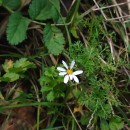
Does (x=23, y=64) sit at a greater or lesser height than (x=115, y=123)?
greater

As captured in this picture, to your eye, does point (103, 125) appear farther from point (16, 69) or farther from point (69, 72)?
point (16, 69)

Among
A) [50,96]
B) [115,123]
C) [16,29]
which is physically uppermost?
[16,29]

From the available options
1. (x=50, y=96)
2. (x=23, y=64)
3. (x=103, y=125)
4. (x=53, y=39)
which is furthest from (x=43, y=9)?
(x=103, y=125)

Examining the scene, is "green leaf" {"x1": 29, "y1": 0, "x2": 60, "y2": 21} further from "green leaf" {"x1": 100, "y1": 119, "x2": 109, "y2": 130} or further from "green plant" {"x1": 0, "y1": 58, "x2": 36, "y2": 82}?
"green leaf" {"x1": 100, "y1": 119, "x2": 109, "y2": 130}

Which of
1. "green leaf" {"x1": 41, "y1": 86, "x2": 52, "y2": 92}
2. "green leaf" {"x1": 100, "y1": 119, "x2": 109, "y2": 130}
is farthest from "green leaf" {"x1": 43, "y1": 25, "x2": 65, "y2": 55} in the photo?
"green leaf" {"x1": 100, "y1": 119, "x2": 109, "y2": 130}

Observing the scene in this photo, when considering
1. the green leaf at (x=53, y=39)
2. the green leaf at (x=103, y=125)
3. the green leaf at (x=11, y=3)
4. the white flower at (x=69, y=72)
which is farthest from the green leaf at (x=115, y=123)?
the green leaf at (x=11, y=3)

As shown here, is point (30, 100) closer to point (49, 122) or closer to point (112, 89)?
point (49, 122)
